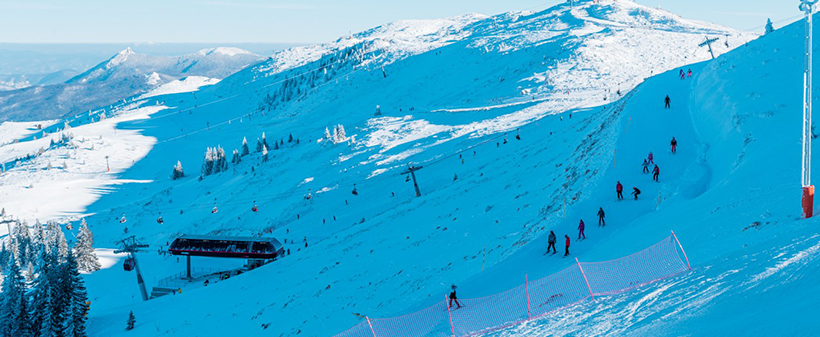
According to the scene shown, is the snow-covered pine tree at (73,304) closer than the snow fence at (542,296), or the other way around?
the snow fence at (542,296)

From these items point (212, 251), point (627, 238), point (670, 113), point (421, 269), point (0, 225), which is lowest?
point (0, 225)

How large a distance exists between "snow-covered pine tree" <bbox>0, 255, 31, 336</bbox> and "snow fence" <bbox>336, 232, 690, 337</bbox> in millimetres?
30116

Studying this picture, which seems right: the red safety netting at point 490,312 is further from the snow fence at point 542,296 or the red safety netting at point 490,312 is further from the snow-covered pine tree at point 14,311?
the snow-covered pine tree at point 14,311

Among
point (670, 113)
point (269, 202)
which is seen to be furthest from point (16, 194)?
point (670, 113)

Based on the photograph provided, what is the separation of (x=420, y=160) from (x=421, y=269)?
3918 centimetres

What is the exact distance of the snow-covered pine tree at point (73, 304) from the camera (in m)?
41.5

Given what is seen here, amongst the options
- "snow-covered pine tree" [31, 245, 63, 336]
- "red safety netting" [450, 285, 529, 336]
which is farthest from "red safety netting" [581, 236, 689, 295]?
"snow-covered pine tree" [31, 245, 63, 336]

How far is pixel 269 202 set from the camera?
73.3 metres

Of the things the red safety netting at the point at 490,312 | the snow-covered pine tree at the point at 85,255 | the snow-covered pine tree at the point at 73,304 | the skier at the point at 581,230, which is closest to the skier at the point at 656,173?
the skier at the point at 581,230

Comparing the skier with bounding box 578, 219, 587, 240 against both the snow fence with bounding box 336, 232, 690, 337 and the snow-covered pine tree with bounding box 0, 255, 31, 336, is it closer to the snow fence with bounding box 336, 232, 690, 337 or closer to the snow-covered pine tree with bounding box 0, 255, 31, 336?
the snow fence with bounding box 336, 232, 690, 337

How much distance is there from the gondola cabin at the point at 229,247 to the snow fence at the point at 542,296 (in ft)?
97.6

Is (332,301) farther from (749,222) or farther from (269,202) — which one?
(269,202)

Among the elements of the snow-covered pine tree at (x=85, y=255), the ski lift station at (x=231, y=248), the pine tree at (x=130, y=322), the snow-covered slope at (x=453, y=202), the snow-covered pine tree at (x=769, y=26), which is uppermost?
the snow-covered pine tree at (x=769, y=26)

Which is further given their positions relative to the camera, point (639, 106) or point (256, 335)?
point (639, 106)
